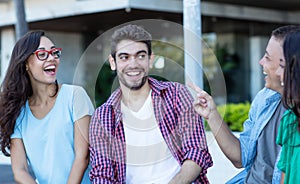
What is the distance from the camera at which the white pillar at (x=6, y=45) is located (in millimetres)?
15453

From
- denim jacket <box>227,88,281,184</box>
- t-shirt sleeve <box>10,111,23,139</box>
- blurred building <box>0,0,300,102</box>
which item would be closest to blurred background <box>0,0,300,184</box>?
blurred building <box>0,0,300,102</box>

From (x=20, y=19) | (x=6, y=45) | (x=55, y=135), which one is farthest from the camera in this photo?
(x=6, y=45)

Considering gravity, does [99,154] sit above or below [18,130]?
below

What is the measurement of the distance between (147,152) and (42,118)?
763 mm

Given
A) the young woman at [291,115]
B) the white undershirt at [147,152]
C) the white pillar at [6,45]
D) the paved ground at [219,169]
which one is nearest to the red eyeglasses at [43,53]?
the white undershirt at [147,152]

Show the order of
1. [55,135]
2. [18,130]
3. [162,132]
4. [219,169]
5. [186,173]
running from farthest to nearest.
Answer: [219,169] → [18,130] → [55,135] → [162,132] → [186,173]

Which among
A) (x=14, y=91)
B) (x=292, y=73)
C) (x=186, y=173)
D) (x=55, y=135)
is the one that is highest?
(x=292, y=73)

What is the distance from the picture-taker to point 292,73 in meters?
2.23

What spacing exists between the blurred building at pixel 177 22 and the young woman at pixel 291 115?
8.96m

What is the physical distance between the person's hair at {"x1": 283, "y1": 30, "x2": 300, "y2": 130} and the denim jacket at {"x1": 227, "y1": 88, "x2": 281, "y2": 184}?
55cm

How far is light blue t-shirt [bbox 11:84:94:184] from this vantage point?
3105 mm

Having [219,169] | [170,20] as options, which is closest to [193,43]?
[219,169]

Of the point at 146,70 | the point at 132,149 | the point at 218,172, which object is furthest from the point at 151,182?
the point at 218,172

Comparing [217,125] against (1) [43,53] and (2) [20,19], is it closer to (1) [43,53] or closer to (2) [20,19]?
(1) [43,53]
